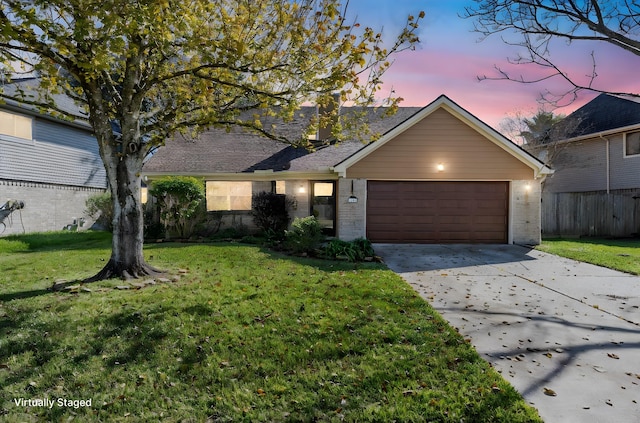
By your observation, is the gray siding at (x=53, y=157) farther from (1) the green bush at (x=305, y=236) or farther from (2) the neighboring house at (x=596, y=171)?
(2) the neighboring house at (x=596, y=171)

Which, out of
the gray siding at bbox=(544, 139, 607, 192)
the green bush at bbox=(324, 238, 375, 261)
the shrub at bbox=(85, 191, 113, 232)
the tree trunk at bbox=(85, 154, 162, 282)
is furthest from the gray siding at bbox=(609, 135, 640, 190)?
the shrub at bbox=(85, 191, 113, 232)

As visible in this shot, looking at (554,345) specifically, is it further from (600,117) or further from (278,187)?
(600,117)

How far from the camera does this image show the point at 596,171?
1920cm

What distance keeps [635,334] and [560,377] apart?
199 cm

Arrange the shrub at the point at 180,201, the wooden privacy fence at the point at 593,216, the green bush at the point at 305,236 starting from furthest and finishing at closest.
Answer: the wooden privacy fence at the point at 593,216, the shrub at the point at 180,201, the green bush at the point at 305,236

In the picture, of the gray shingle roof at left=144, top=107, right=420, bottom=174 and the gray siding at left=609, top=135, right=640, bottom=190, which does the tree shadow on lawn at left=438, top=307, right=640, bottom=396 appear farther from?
the gray siding at left=609, top=135, right=640, bottom=190

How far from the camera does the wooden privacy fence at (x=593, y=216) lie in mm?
16172

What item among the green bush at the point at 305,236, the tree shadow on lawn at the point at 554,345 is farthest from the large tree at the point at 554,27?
the green bush at the point at 305,236

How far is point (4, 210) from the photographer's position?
14023 mm

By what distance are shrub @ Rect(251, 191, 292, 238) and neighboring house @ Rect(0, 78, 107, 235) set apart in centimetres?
637

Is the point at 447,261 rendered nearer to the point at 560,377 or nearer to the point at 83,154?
the point at 560,377

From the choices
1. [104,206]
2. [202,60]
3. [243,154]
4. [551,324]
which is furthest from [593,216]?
[104,206]

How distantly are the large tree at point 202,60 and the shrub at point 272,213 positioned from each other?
6.08 meters

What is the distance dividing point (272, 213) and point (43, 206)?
1023cm
